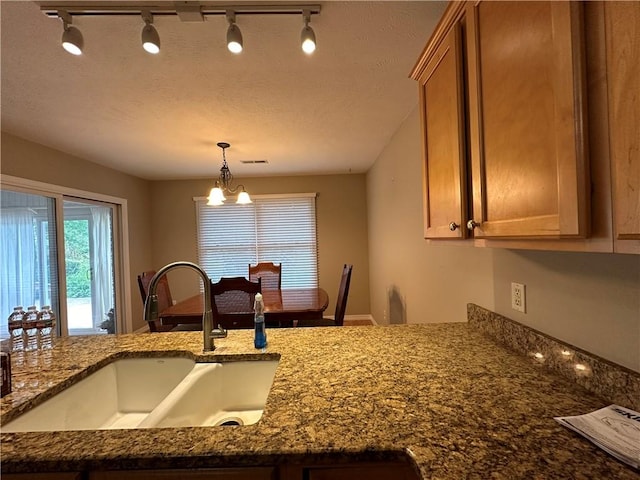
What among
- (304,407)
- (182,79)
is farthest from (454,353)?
(182,79)

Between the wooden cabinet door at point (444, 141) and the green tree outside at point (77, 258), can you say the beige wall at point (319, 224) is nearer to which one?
the green tree outside at point (77, 258)

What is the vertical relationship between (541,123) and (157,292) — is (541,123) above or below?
above

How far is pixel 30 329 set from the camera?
1230mm

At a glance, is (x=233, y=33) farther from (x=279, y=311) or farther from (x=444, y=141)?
(x=279, y=311)

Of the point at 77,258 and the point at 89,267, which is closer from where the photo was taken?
the point at 77,258

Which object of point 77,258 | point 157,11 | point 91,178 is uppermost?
point 157,11

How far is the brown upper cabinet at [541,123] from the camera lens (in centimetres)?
52

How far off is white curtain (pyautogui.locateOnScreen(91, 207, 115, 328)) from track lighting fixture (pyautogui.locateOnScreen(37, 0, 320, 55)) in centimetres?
308

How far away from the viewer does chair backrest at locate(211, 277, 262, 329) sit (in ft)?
7.25

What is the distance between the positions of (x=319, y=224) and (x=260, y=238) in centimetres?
98

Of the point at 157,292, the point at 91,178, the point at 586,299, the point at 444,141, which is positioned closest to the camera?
the point at 586,299

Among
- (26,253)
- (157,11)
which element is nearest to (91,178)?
(26,253)

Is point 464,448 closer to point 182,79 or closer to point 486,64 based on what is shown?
point 486,64

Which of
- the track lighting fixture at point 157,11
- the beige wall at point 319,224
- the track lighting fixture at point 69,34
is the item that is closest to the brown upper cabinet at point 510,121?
the track lighting fixture at point 157,11
